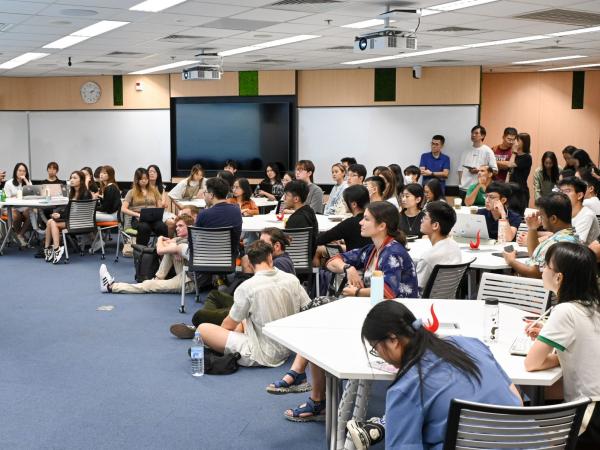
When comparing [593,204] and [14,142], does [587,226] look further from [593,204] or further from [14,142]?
[14,142]

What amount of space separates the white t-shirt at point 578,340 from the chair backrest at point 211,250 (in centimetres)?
436

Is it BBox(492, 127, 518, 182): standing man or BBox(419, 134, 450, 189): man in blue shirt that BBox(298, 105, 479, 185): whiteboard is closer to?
BBox(419, 134, 450, 189): man in blue shirt

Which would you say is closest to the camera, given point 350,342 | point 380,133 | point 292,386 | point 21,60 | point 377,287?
point 350,342

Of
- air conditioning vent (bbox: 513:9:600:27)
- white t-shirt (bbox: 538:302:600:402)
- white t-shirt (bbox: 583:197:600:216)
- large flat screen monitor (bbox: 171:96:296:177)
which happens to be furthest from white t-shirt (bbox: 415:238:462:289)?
large flat screen monitor (bbox: 171:96:296:177)

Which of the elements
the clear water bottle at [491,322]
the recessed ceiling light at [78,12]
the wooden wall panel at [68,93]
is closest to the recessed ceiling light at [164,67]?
the wooden wall panel at [68,93]

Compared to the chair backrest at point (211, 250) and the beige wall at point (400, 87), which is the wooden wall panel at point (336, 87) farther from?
the chair backrest at point (211, 250)

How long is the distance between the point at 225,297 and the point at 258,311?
4.47 ft

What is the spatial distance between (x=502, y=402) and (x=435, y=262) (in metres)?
2.69

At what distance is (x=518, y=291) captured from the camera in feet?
15.3

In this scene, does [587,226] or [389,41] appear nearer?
[587,226]

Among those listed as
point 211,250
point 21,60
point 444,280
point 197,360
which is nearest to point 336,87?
point 21,60

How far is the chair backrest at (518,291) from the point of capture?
14.9ft

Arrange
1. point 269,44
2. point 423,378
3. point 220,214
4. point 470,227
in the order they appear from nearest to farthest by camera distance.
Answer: point 423,378 → point 470,227 → point 220,214 → point 269,44

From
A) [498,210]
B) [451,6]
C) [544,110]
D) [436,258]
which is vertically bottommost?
[436,258]
